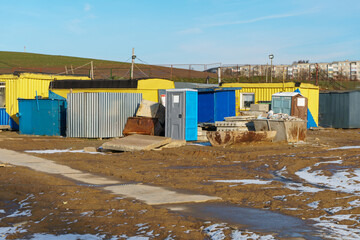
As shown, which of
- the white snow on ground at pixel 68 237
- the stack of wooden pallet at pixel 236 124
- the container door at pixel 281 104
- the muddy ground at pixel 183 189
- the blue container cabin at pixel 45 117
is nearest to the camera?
the white snow on ground at pixel 68 237

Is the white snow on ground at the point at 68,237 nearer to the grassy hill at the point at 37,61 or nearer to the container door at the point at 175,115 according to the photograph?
the container door at the point at 175,115

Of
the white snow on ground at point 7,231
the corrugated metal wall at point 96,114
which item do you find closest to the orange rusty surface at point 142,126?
the corrugated metal wall at point 96,114

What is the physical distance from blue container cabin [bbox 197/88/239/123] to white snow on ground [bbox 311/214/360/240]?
15740 mm

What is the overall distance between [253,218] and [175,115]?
11953 millimetres

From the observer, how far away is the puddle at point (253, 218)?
5.66 meters

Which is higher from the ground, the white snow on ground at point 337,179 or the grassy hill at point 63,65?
the grassy hill at point 63,65

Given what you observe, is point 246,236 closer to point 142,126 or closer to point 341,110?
point 142,126

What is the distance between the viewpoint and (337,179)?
977 centimetres

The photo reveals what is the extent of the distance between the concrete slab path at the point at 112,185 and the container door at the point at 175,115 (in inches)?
252

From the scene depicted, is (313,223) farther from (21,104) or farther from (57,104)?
(21,104)

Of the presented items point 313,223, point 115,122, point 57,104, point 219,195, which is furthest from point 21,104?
point 313,223

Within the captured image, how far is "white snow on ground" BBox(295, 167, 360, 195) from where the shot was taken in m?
8.66

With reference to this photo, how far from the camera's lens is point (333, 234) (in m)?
5.49

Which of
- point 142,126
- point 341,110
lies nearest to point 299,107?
point 341,110
